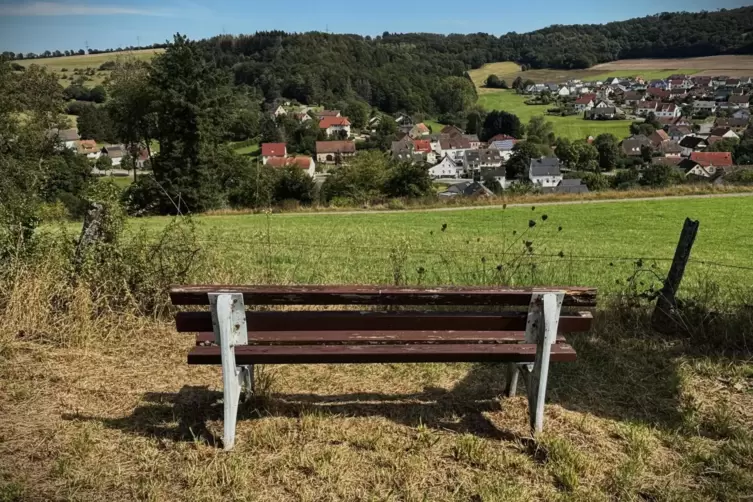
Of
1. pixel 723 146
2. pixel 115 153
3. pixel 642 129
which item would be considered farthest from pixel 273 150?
pixel 642 129

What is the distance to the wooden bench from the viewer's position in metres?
3.28

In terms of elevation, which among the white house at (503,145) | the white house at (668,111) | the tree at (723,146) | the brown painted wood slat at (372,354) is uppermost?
the white house at (668,111)

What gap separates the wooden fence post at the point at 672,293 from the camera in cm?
517

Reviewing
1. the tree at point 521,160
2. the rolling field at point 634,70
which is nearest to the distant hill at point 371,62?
the rolling field at point 634,70

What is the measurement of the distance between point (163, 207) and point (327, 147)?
6131 centimetres

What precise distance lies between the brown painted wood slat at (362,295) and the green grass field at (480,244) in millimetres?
2816

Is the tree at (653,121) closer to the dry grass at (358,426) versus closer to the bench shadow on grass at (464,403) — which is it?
the bench shadow on grass at (464,403)

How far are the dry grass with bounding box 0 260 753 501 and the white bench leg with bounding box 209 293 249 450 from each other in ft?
0.57

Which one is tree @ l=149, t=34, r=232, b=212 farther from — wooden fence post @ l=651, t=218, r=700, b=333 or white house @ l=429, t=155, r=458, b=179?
white house @ l=429, t=155, r=458, b=179

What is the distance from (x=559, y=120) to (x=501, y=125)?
11.0m

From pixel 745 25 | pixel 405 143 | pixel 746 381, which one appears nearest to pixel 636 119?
pixel 405 143

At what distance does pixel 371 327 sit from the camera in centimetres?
341

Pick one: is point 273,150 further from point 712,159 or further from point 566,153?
point 712,159

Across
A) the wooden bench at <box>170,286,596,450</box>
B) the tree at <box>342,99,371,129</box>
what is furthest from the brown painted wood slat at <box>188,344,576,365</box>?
the tree at <box>342,99,371,129</box>
